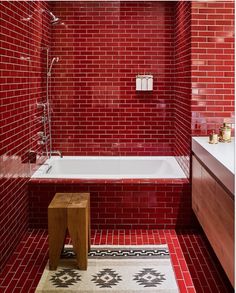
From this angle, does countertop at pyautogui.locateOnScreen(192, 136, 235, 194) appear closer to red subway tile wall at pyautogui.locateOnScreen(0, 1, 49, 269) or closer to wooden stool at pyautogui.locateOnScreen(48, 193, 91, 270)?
wooden stool at pyautogui.locateOnScreen(48, 193, 91, 270)

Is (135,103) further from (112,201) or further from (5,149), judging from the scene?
(5,149)

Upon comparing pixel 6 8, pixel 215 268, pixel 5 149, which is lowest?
pixel 215 268

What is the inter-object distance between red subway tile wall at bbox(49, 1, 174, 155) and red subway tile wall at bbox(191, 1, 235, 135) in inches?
46.8

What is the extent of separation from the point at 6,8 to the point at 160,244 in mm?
2255

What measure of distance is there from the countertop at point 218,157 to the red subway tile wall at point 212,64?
0.73 ft

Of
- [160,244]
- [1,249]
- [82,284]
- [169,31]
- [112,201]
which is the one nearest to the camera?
[82,284]

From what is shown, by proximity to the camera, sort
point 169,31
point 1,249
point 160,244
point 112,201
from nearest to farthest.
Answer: point 1,249
point 160,244
point 112,201
point 169,31

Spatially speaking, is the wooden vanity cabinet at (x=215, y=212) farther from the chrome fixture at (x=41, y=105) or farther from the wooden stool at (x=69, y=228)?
the chrome fixture at (x=41, y=105)

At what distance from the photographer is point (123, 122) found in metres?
5.55

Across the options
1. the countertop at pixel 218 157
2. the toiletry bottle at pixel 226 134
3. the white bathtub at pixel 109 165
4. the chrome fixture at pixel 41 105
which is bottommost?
the white bathtub at pixel 109 165

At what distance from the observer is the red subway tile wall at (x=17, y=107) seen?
363 cm

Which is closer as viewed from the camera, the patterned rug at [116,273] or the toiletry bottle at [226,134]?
the patterned rug at [116,273]

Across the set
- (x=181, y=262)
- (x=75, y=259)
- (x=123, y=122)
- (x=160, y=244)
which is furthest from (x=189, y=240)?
(x=123, y=122)

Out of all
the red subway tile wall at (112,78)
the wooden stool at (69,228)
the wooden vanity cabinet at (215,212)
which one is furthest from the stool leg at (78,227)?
the red subway tile wall at (112,78)
